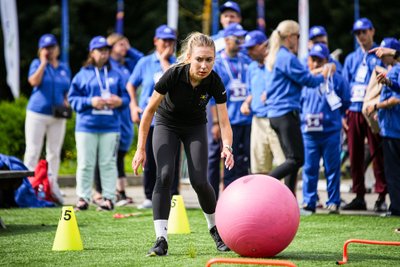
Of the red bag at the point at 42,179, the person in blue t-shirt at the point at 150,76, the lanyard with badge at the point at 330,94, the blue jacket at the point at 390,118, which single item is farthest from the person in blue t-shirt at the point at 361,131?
the red bag at the point at 42,179

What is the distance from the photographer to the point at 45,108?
1459cm

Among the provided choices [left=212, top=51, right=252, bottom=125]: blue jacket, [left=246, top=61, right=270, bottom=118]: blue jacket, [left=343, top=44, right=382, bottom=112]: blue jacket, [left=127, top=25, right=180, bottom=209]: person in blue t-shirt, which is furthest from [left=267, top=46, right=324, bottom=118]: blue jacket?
[left=127, top=25, right=180, bottom=209]: person in blue t-shirt

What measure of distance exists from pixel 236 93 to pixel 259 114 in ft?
2.12

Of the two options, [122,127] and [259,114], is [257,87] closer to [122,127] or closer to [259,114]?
[259,114]

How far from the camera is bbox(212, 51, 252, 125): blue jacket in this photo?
43.2 feet

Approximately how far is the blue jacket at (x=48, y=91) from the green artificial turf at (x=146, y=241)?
7.64ft

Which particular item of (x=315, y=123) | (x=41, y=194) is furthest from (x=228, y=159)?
(x=41, y=194)

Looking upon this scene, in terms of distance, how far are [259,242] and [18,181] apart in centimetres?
445

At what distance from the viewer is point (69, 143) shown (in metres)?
20.2

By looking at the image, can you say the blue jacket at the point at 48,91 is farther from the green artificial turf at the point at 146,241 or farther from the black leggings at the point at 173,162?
the black leggings at the point at 173,162

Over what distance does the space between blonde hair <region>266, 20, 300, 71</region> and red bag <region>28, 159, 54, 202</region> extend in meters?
3.97

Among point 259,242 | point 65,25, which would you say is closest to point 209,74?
point 259,242

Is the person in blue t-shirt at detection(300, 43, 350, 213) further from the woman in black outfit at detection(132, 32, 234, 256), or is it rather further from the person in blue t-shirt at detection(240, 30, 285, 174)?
the woman in black outfit at detection(132, 32, 234, 256)

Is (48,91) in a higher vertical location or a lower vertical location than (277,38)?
lower
